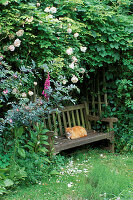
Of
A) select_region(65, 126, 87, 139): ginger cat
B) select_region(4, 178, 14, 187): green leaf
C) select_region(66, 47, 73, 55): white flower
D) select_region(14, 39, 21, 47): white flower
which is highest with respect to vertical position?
select_region(14, 39, 21, 47): white flower

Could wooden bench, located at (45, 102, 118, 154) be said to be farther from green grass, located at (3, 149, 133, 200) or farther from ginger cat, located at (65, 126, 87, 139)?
green grass, located at (3, 149, 133, 200)

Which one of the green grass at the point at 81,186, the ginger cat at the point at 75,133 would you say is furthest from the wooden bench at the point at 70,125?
the green grass at the point at 81,186

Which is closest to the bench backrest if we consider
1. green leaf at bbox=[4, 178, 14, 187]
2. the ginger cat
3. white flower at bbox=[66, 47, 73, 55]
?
the ginger cat

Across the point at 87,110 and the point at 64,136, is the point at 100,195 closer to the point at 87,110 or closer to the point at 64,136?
the point at 64,136

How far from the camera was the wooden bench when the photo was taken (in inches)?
163

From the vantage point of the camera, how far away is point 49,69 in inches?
143

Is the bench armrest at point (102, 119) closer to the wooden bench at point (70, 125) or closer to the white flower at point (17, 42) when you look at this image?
the wooden bench at point (70, 125)

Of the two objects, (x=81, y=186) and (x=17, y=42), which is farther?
(x=17, y=42)

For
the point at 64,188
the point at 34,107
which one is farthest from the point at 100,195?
the point at 34,107

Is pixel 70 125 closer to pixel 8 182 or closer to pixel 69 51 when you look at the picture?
pixel 69 51

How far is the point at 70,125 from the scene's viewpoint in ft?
16.2

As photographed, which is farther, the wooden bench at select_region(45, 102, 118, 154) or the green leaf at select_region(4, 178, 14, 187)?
the wooden bench at select_region(45, 102, 118, 154)

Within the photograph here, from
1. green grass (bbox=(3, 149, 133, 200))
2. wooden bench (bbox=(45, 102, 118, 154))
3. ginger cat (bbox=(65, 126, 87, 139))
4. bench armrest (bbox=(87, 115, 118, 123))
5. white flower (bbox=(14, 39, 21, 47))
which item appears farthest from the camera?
bench armrest (bbox=(87, 115, 118, 123))

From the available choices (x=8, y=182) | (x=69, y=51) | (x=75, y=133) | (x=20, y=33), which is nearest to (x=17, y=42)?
(x=20, y=33)
